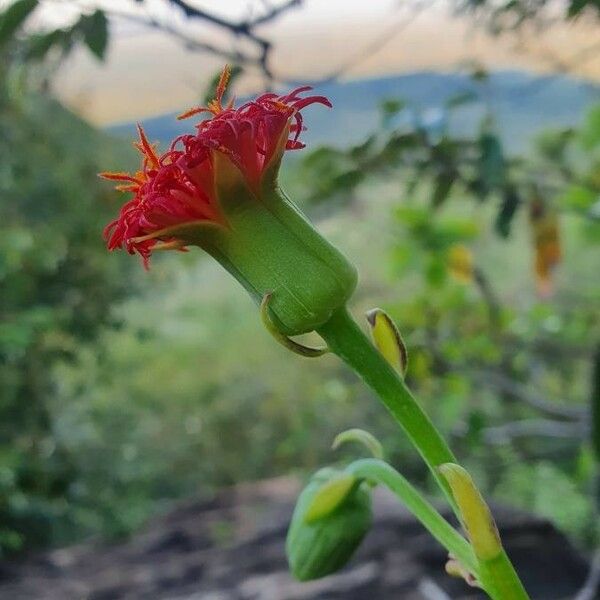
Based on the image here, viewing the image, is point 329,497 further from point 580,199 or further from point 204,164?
point 580,199

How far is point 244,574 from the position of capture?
2.65 feet

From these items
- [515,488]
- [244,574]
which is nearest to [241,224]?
[244,574]

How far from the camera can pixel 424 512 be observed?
0.29 meters

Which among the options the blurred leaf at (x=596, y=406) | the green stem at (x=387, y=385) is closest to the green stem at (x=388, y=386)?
the green stem at (x=387, y=385)

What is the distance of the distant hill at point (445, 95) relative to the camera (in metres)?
1.02

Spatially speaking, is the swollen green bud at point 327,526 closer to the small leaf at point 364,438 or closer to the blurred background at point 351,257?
the small leaf at point 364,438

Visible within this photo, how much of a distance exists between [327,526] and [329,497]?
0.01 meters

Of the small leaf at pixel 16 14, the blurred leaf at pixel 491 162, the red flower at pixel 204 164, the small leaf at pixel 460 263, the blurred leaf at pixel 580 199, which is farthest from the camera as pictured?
the small leaf at pixel 460 263

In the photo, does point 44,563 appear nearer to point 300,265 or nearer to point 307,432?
point 307,432

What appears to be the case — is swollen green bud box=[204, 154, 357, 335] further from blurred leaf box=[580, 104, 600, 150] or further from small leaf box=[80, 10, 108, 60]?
blurred leaf box=[580, 104, 600, 150]

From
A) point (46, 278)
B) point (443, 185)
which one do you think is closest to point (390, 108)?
point (443, 185)

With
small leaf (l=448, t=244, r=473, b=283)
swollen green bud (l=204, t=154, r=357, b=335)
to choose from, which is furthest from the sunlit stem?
small leaf (l=448, t=244, r=473, b=283)

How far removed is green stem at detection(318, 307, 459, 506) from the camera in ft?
0.92

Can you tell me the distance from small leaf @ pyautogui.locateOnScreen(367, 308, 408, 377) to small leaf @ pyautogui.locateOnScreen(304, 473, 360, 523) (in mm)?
64
